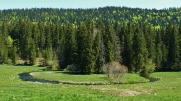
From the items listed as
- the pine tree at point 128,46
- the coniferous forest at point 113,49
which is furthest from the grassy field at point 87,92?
the pine tree at point 128,46

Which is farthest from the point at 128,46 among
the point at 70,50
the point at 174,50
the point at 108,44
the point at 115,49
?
the point at 70,50

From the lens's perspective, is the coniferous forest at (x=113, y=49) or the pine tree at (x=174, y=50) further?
the pine tree at (x=174, y=50)

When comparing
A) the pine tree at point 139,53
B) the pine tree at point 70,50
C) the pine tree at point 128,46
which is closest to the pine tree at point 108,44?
the pine tree at point 128,46

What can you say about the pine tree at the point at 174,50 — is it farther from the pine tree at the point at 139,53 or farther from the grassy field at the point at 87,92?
the grassy field at the point at 87,92

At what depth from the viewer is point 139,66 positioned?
278ft

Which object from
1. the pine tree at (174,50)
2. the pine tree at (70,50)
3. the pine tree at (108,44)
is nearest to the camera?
the pine tree at (108,44)

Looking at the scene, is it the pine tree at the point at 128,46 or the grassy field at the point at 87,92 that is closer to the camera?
the grassy field at the point at 87,92

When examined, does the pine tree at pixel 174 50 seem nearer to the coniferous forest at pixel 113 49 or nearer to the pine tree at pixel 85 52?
the coniferous forest at pixel 113 49

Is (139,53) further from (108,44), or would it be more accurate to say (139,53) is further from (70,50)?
(70,50)

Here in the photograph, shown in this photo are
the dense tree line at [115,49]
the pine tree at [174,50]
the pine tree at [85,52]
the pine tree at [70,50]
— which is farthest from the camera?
the pine tree at [70,50]

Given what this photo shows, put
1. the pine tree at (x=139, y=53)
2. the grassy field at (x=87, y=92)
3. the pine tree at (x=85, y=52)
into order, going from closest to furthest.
A: the grassy field at (x=87, y=92), the pine tree at (x=85, y=52), the pine tree at (x=139, y=53)

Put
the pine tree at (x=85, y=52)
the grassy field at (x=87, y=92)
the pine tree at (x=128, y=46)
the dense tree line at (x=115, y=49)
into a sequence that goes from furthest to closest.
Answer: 1. the pine tree at (x=128, y=46)
2. the dense tree line at (x=115, y=49)
3. the pine tree at (x=85, y=52)
4. the grassy field at (x=87, y=92)

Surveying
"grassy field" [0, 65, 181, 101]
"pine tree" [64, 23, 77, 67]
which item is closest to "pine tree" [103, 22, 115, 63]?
"pine tree" [64, 23, 77, 67]

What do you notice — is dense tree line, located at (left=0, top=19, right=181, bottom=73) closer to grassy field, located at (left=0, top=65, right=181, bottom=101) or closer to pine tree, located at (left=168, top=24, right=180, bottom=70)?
pine tree, located at (left=168, top=24, right=180, bottom=70)
